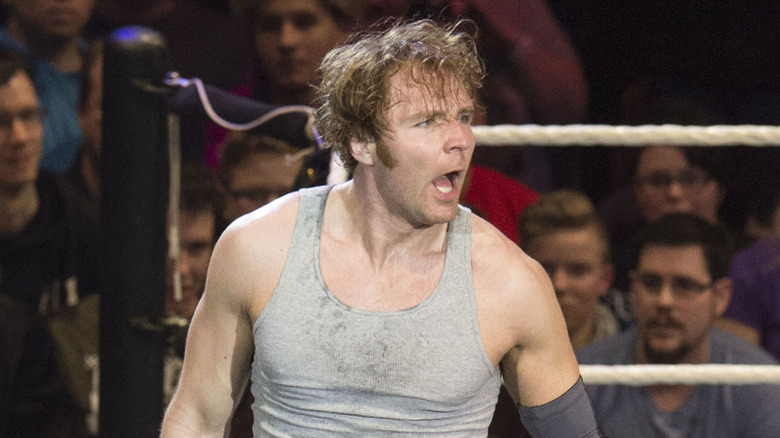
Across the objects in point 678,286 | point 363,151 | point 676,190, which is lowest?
point 678,286

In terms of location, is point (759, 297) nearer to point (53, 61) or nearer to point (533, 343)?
point (533, 343)

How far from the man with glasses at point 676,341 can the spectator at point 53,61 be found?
152 centimetres

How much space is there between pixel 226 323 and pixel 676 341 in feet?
3.92

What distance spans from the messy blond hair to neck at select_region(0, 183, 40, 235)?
153 centimetres

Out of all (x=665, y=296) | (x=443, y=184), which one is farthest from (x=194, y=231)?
(x=443, y=184)

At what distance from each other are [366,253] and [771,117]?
2.05m

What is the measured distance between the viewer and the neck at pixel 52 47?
265 cm

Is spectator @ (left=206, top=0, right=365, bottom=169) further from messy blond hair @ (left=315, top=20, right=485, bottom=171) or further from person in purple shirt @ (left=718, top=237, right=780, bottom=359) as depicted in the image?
messy blond hair @ (left=315, top=20, right=485, bottom=171)

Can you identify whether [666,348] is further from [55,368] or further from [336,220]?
[55,368]

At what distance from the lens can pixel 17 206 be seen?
250 cm

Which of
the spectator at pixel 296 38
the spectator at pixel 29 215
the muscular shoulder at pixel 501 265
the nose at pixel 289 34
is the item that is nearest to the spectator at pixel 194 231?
the spectator at pixel 296 38

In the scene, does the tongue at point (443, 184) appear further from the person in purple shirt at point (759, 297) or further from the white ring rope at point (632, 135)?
the person in purple shirt at point (759, 297)

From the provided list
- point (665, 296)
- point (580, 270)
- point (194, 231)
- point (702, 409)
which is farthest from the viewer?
point (194, 231)

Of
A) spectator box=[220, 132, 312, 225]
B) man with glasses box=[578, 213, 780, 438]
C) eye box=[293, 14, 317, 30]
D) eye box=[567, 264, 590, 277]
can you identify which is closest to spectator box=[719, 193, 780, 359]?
man with glasses box=[578, 213, 780, 438]
